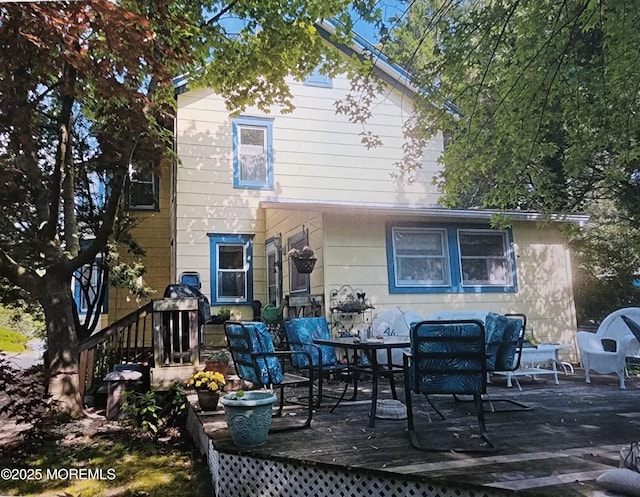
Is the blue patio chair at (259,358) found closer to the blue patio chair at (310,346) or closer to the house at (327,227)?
the blue patio chair at (310,346)

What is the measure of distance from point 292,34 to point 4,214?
15.6 feet

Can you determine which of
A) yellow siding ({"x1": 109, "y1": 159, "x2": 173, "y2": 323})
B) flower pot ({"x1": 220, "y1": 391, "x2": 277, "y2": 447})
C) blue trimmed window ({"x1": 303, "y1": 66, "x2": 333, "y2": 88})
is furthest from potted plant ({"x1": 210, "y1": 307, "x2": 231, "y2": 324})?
flower pot ({"x1": 220, "y1": 391, "x2": 277, "y2": 447})

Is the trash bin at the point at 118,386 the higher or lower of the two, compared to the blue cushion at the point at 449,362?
lower

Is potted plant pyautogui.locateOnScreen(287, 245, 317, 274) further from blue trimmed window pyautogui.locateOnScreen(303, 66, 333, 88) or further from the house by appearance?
blue trimmed window pyautogui.locateOnScreen(303, 66, 333, 88)

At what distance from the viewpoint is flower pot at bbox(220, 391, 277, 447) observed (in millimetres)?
3090

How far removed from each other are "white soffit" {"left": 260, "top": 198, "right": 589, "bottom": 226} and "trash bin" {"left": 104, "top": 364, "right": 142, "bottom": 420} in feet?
Result: 10.3

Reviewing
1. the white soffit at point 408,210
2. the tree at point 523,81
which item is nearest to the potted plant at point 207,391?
the white soffit at point 408,210

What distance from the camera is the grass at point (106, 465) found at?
344 cm

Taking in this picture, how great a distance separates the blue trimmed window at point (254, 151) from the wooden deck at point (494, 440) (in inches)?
221

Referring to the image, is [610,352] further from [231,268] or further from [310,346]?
[231,268]

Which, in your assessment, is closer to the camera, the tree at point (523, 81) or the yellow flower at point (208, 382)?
the yellow flower at point (208, 382)

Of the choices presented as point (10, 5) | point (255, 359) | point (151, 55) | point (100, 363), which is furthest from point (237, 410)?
point (100, 363)

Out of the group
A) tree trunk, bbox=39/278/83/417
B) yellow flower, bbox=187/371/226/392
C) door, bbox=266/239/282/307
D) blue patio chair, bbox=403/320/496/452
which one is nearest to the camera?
blue patio chair, bbox=403/320/496/452

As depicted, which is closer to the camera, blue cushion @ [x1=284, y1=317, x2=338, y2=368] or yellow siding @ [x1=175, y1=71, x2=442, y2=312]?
blue cushion @ [x1=284, y1=317, x2=338, y2=368]
